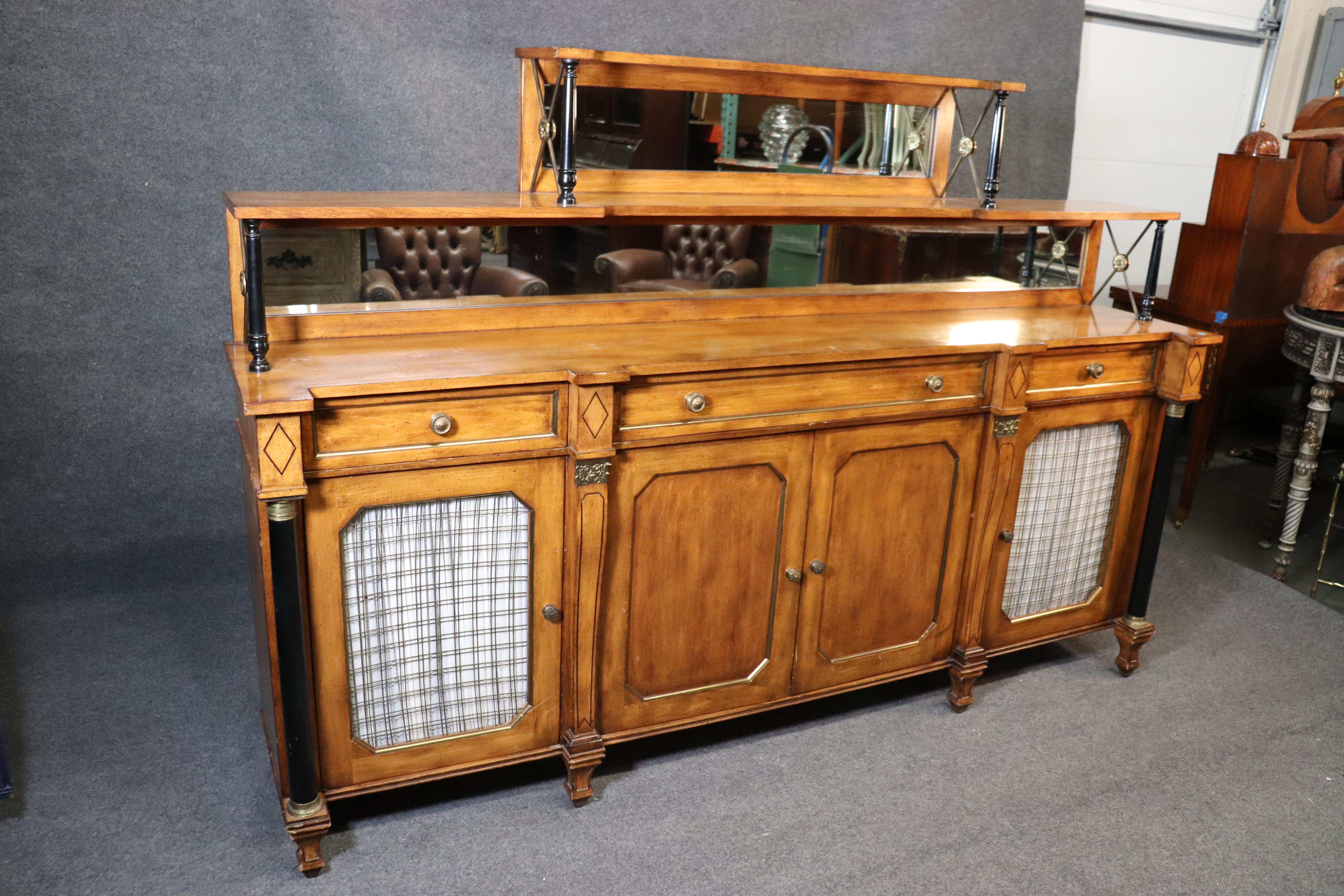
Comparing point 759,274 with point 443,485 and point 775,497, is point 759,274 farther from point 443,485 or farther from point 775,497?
point 443,485

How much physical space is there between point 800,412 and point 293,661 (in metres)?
1.09

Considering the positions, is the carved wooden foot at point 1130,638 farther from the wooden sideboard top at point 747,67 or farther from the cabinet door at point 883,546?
the wooden sideboard top at point 747,67

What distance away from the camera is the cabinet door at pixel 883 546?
7.77 feet

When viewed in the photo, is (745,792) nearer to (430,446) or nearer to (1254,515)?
(430,446)

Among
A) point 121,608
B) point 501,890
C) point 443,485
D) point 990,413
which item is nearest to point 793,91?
point 990,413

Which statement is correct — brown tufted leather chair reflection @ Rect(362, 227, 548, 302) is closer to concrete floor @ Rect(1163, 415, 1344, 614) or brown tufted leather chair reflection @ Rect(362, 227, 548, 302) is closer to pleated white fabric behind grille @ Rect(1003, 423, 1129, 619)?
pleated white fabric behind grille @ Rect(1003, 423, 1129, 619)

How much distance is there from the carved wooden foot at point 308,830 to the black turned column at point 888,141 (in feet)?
6.55

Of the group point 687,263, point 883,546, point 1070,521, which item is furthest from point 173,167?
point 1070,521

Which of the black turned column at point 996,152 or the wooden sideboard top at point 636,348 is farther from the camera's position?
the black turned column at point 996,152

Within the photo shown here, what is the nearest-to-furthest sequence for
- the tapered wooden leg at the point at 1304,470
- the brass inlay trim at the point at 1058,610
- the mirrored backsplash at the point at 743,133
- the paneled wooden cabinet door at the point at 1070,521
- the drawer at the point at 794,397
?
the drawer at the point at 794,397 → the mirrored backsplash at the point at 743,133 → the paneled wooden cabinet door at the point at 1070,521 → the brass inlay trim at the point at 1058,610 → the tapered wooden leg at the point at 1304,470

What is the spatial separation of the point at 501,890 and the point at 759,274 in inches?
57.6

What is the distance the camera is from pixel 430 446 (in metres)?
1.94

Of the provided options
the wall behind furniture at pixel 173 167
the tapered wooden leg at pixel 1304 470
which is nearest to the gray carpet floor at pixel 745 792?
the wall behind furniture at pixel 173 167

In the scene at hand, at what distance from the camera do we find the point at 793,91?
8.73ft
